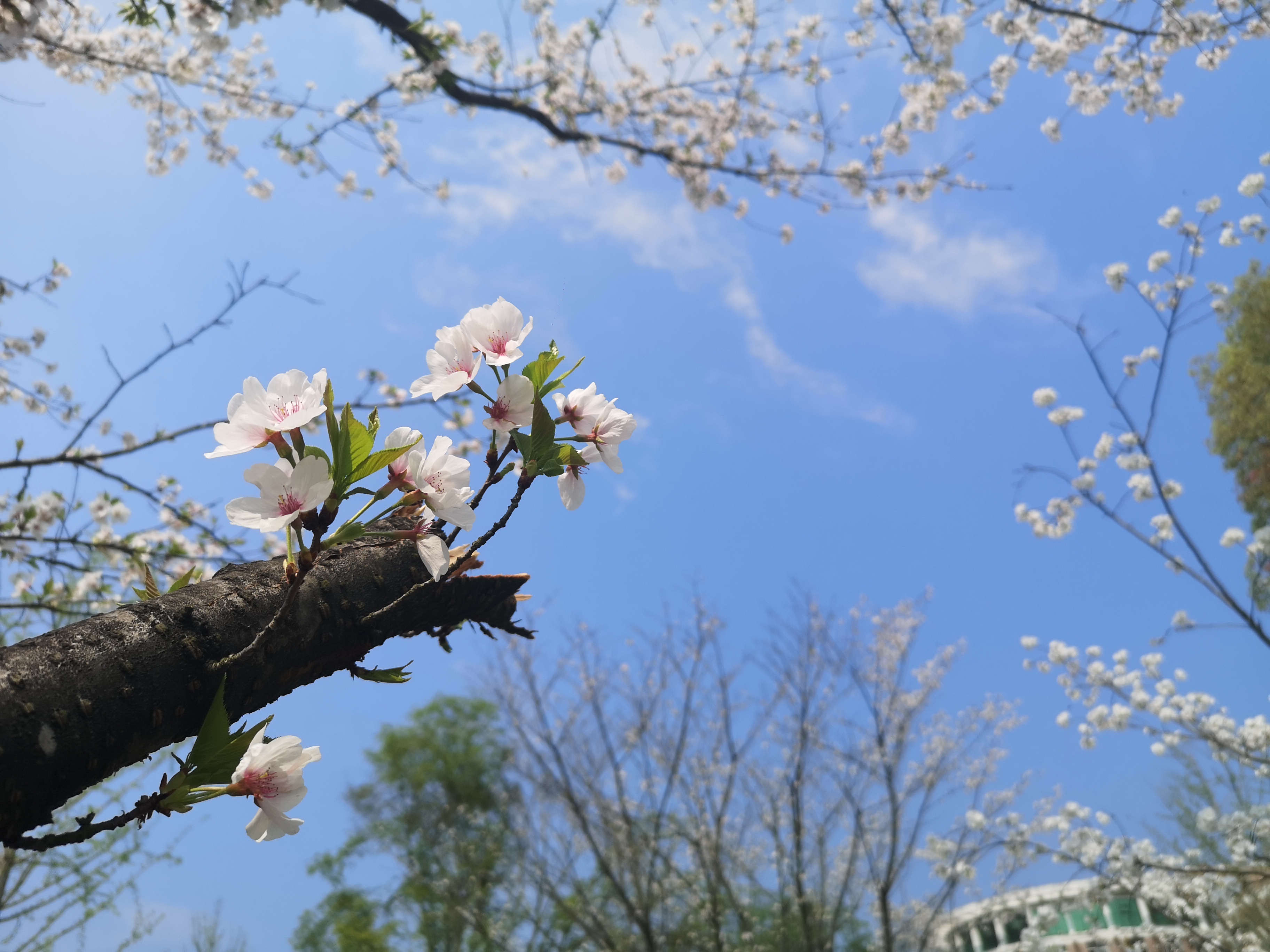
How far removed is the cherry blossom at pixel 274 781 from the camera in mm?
604

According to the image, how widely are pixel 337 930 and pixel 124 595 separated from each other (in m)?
8.47

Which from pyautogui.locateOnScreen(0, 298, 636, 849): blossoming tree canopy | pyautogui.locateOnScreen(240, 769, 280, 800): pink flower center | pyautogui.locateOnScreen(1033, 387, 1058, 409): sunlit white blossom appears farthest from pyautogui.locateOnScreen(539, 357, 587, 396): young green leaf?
pyautogui.locateOnScreen(1033, 387, 1058, 409): sunlit white blossom

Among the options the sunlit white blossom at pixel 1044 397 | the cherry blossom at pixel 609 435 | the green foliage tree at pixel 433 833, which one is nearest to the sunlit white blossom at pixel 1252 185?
the sunlit white blossom at pixel 1044 397

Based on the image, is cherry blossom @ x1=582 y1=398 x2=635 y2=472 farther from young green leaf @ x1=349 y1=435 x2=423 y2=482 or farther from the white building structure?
the white building structure

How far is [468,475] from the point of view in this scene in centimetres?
67

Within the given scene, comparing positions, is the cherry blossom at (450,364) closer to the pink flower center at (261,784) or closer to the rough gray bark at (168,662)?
the rough gray bark at (168,662)

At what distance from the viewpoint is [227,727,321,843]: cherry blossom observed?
60 cm

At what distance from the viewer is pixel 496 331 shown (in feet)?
2.22

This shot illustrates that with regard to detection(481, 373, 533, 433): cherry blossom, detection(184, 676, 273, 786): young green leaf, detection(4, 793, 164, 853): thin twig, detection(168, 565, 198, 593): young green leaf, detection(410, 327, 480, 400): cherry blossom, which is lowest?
detection(4, 793, 164, 853): thin twig

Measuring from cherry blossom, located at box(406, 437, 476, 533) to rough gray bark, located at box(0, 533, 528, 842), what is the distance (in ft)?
0.26

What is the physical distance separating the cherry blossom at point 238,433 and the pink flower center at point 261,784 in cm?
26

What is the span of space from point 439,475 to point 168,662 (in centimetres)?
25

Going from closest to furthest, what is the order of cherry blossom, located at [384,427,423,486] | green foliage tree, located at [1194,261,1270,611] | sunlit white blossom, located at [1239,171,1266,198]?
cherry blossom, located at [384,427,423,486] → sunlit white blossom, located at [1239,171,1266,198] → green foliage tree, located at [1194,261,1270,611]

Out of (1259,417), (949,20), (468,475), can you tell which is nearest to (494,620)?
(468,475)
